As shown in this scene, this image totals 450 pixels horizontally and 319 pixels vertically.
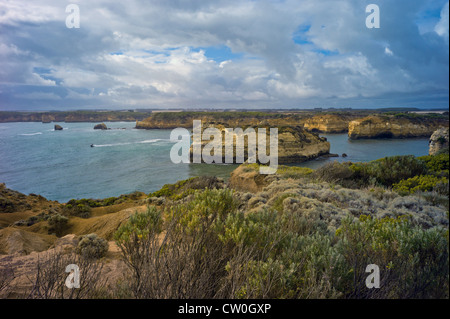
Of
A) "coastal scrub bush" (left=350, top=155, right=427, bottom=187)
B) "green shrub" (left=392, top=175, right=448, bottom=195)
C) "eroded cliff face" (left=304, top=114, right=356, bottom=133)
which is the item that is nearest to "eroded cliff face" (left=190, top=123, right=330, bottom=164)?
"coastal scrub bush" (left=350, top=155, right=427, bottom=187)

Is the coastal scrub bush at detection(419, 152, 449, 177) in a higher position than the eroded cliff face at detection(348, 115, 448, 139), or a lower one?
lower

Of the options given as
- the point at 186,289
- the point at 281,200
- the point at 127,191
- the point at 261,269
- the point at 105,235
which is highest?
the point at 261,269

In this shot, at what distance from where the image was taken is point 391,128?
5562 centimetres

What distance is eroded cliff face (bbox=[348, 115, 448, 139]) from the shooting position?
180 ft

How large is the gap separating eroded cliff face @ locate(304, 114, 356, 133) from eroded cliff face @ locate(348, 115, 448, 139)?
38.4 ft

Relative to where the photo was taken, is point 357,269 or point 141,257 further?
point 141,257

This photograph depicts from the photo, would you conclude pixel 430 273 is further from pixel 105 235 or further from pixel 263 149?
pixel 263 149

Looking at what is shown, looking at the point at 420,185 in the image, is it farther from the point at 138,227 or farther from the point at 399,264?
the point at 138,227

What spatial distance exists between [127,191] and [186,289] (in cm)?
2201

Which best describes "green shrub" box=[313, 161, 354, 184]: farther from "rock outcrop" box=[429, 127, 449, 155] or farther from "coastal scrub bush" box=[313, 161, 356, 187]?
"rock outcrop" box=[429, 127, 449, 155]

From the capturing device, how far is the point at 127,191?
22516mm

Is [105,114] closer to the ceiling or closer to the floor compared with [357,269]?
closer to the ceiling

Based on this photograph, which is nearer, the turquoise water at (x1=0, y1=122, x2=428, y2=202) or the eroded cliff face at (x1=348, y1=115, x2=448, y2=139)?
the turquoise water at (x1=0, y1=122, x2=428, y2=202)
